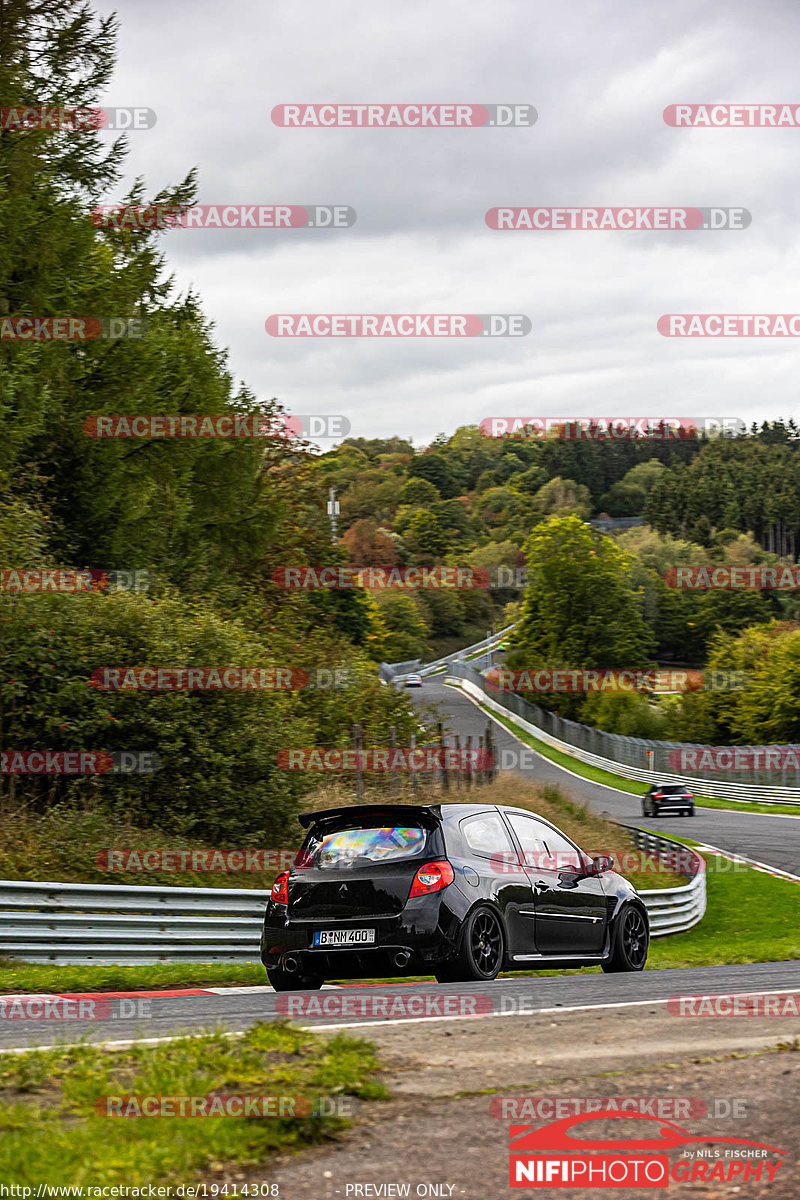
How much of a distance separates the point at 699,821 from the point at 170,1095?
4366 cm

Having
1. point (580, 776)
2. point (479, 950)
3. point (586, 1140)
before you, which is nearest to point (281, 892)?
point (479, 950)

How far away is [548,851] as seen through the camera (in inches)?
428

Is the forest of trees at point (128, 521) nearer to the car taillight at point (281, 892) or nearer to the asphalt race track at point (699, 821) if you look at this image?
the asphalt race track at point (699, 821)

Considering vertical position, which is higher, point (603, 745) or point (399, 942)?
point (399, 942)

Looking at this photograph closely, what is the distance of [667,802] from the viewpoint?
153 feet

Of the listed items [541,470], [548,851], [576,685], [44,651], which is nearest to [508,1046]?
[548,851]

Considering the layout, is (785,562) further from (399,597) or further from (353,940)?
(353,940)

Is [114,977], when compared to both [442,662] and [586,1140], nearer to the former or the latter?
[586,1140]

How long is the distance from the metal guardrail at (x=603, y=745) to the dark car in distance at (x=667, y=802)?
313 inches

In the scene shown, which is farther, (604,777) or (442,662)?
(442,662)

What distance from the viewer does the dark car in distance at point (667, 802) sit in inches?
1834

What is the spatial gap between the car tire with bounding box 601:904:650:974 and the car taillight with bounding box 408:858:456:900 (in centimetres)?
272

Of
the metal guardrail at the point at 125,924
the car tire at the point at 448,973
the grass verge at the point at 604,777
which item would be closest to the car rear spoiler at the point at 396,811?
the car tire at the point at 448,973

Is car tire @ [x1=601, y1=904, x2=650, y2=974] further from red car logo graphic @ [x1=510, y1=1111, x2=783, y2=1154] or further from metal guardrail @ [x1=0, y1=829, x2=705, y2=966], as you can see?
red car logo graphic @ [x1=510, y1=1111, x2=783, y2=1154]
